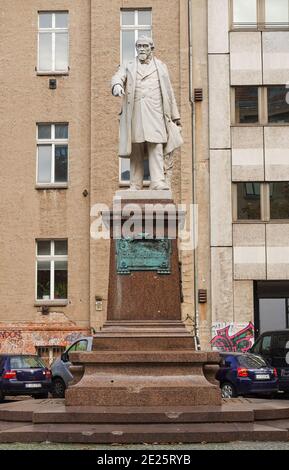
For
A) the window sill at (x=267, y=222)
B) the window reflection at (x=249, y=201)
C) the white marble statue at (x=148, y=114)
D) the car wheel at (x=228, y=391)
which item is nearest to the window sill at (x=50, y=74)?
the window reflection at (x=249, y=201)

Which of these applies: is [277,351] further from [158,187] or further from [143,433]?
[143,433]

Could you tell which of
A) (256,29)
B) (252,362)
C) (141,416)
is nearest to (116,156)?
(256,29)

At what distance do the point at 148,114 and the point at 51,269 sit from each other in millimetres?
15462

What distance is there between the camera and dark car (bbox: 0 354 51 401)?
22391 mm

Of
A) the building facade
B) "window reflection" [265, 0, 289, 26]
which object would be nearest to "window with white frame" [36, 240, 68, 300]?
the building facade

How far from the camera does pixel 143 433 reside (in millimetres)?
10477

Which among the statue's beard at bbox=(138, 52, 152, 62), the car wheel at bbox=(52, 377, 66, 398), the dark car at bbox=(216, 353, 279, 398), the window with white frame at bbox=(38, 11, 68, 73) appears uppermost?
the window with white frame at bbox=(38, 11, 68, 73)

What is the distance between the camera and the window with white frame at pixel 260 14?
29234mm

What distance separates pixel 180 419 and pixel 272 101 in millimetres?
19512

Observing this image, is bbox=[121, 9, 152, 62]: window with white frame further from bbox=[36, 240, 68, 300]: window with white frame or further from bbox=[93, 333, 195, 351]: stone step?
bbox=[93, 333, 195, 351]: stone step

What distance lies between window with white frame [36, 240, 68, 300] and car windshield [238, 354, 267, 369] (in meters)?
8.63

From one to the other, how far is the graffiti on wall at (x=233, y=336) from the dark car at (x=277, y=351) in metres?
3.20

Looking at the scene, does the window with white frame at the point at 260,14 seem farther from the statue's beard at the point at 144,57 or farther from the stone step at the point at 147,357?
the stone step at the point at 147,357
